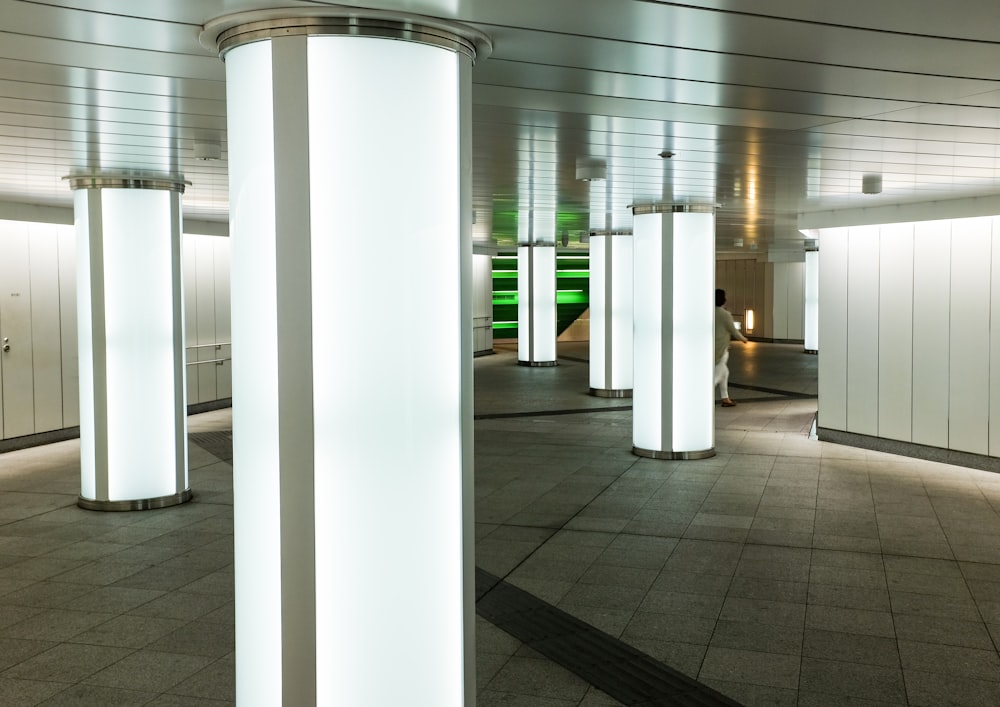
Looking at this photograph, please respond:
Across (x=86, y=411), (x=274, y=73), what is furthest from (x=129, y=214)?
(x=274, y=73)

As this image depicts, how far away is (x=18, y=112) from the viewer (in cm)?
650

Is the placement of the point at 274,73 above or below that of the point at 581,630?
above

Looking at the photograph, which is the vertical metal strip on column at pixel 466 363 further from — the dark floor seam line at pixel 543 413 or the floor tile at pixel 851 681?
the dark floor seam line at pixel 543 413

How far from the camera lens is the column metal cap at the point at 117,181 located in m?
10.1

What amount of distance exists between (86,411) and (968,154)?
30.4 ft

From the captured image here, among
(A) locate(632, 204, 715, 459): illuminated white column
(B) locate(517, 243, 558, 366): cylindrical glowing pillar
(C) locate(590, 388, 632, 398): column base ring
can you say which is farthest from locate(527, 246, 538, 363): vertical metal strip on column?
(A) locate(632, 204, 715, 459): illuminated white column

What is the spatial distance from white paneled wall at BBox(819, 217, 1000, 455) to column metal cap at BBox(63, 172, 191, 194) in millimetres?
9909

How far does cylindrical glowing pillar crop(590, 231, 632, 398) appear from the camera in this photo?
20406 mm

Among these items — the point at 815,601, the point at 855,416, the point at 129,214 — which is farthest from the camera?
the point at 855,416

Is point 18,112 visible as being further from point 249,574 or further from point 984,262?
point 984,262

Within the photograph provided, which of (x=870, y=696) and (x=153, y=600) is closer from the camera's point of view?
(x=870, y=696)

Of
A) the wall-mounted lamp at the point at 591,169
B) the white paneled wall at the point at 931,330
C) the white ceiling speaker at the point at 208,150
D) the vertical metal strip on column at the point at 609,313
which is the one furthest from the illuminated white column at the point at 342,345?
the vertical metal strip on column at the point at 609,313

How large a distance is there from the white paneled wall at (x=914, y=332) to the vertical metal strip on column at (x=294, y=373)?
1081cm

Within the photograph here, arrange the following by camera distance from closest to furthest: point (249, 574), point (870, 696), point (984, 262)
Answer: point (249, 574)
point (870, 696)
point (984, 262)
